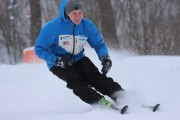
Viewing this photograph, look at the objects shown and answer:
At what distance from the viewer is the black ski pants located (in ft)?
17.2

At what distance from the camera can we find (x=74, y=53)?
5.66 metres

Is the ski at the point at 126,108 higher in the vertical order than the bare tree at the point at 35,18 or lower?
higher

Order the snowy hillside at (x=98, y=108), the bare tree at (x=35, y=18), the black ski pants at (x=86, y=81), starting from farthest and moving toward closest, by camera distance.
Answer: the bare tree at (x=35, y=18) → the black ski pants at (x=86, y=81) → the snowy hillside at (x=98, y=108)

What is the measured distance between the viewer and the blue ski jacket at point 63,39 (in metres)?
5.43

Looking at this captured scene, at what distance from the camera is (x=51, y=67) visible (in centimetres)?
554

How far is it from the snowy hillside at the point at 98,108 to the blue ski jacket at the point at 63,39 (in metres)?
0.66

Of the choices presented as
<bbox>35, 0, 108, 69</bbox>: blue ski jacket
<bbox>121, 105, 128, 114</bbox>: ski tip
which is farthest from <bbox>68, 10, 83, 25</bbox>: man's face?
<bbox>121, 105, 128, 114</bbox>: ski tip

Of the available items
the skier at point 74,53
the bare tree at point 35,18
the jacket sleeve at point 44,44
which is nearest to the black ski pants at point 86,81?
the skier at point 74,53

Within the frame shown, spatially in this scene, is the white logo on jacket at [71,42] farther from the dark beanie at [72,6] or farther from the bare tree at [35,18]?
the bare tree at [35,18]

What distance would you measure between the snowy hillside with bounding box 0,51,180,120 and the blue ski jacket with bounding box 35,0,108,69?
2.17 feet

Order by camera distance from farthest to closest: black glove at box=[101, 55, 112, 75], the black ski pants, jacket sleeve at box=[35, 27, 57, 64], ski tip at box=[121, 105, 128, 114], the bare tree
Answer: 1. the bare tree
2. black glove at box=[101, 55, 112, 75]
3. jacket sleeve at box=[35, 27, 57, 64]
4. the black ski pants
5. ski tip at box=[121, 105, 128, 114]

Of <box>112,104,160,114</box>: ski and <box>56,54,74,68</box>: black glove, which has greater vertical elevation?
<box>56,54,74,68</box>: black glove

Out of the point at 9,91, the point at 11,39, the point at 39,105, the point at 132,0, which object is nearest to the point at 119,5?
the point at 132,0

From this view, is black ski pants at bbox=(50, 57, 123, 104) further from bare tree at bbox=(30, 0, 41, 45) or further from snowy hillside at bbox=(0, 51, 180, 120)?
bare tree at bbox=(30, 0, 41, 45)
